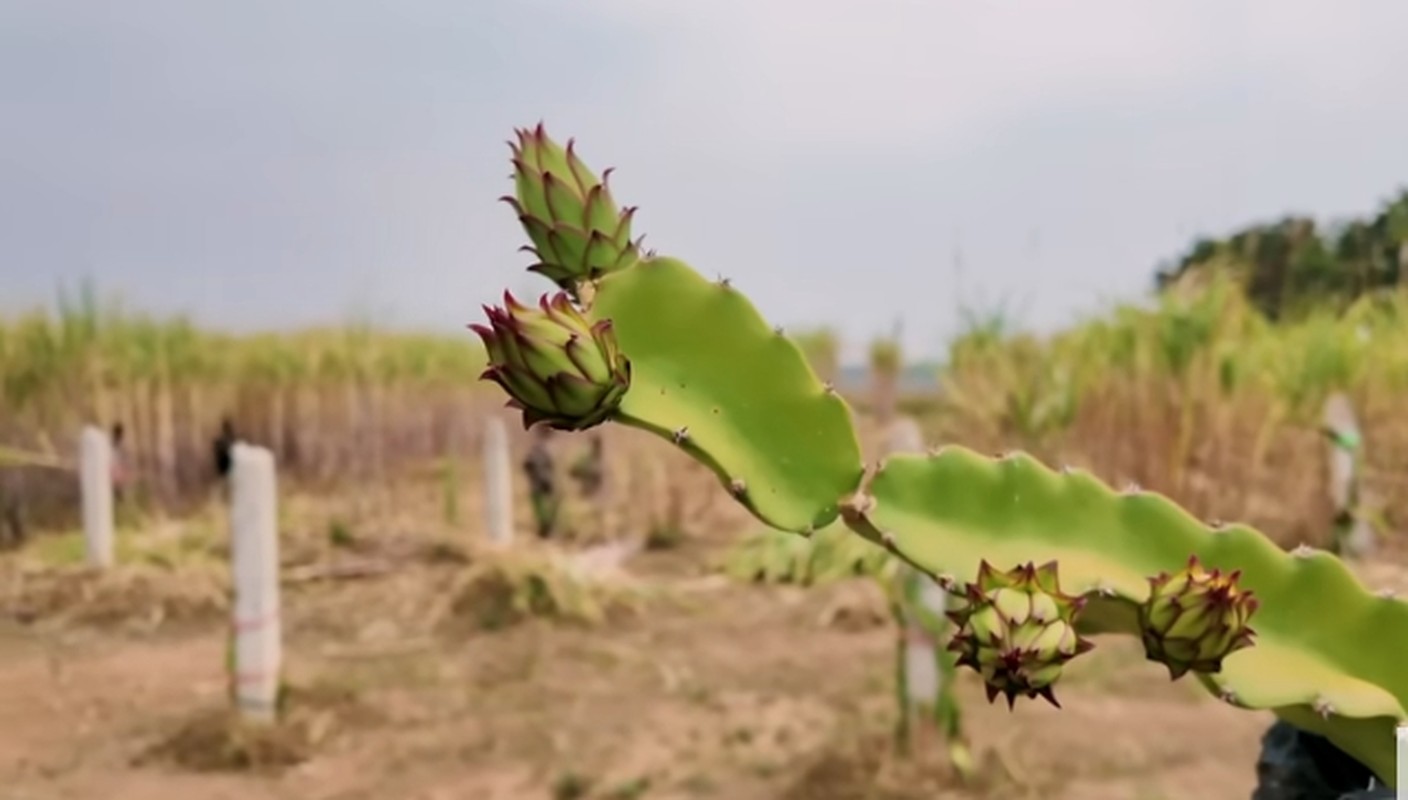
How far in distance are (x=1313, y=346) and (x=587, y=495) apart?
297 centimetres

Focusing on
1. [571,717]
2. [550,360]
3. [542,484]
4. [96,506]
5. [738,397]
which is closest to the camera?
[550,360]

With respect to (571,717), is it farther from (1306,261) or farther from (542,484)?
(1306,261)

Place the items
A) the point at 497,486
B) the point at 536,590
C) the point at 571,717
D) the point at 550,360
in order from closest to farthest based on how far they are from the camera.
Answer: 1. the point at 550,360
2. the point at 571,717
3. the point at 536,590
4. the point at 497,486

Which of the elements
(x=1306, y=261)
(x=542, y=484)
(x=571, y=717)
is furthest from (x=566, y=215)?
(x=1306, y=261)

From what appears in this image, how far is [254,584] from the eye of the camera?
8.71ft

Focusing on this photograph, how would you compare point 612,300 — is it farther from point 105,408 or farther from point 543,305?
point 105,408

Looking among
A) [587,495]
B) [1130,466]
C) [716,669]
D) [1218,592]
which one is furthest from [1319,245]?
[1218,592]

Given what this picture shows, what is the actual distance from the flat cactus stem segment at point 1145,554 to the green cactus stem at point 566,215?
0.56ft

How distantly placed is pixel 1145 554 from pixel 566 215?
14.0 inches

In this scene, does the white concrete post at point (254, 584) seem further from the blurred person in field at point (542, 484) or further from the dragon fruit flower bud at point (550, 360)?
the dragon fruit flower bud at point (550, 360)

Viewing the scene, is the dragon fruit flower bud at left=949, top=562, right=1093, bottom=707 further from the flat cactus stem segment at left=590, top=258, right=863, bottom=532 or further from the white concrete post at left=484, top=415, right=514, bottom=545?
the white concrete post at left=484, top=415, right=514, bottom=545

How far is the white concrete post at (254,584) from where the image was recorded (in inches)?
105

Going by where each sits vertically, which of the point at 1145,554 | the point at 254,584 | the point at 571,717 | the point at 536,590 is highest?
the point at 1145,554

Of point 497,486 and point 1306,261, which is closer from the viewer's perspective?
point 497,486
